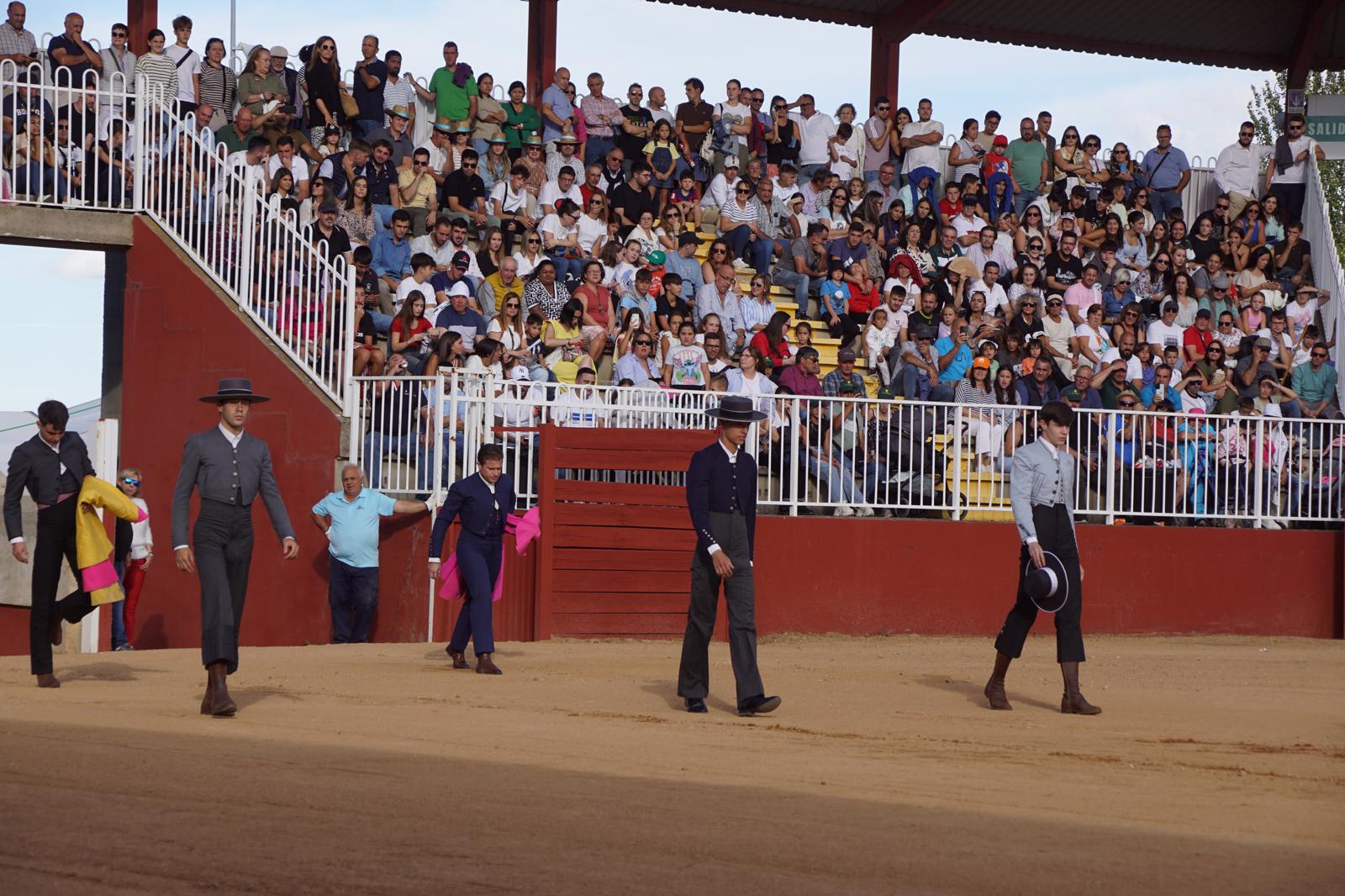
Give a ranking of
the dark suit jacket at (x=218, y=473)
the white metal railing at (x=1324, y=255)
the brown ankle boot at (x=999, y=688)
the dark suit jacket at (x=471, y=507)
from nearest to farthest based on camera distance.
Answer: the dark suit jacket at (x=218, y=473) < the brown ankle boot at (x=999, y=688) < the dark suit jacket at (x=471, y=507) < the white metal railing at (x=1324, y=255)

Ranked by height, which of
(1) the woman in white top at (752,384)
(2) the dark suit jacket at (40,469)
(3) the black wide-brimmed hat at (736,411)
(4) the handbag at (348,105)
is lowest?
→ (2) the dark suit jacket at (40,469)

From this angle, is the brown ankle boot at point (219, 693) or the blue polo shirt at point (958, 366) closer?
the brown ankle boot at point (219, 693)

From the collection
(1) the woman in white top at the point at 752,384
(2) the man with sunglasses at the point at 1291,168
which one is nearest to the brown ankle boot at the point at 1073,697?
(1) the woman in white top at the point at 752,384

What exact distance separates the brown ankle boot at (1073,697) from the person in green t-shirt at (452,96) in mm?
12296

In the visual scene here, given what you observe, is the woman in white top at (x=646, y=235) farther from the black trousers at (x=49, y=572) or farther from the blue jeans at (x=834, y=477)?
the black trousers at (x=49, y=572)

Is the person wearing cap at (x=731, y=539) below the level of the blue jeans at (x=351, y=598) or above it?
above

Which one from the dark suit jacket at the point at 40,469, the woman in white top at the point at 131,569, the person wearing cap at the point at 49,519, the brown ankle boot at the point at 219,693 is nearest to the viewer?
the brown ankle boot at the point at 219,693

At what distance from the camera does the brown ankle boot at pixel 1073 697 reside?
11.2 meters

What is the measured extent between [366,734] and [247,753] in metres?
0.95

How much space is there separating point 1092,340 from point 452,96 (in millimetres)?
8289

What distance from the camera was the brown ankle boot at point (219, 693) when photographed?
10000mm

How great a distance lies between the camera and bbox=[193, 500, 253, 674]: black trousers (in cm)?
1003

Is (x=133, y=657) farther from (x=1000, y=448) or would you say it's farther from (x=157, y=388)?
(x=1000, y=448)

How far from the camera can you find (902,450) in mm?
17453
